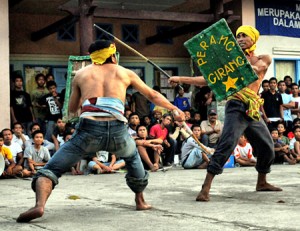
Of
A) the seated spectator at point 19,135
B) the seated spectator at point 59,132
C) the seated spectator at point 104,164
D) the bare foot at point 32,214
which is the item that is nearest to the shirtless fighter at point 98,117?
the bare foot at point 32,214

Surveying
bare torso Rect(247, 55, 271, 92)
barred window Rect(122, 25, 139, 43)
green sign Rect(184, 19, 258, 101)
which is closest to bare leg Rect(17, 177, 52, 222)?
green sign Rect(184, 19, 258, 101)

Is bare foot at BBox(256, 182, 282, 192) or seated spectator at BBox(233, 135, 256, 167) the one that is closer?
bare foot at BBox(256, 182, 282, 192)

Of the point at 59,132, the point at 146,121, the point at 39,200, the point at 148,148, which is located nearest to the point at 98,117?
the point at 39,200

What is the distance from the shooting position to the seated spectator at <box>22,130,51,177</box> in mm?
11891

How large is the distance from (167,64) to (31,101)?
223 inches

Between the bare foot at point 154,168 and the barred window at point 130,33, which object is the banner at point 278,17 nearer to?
the barred window at point 130,33

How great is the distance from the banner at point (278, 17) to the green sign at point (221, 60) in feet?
35.6

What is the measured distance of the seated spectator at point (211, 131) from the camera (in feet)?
46.3

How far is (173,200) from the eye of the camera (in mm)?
7020

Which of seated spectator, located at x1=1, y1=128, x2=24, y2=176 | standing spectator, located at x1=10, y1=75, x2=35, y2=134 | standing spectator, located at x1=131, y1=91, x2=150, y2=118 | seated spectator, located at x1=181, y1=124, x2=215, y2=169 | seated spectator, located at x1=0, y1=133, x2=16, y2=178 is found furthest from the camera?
standing spectator, located at x1=131, y1=91, x2=150, y2=118

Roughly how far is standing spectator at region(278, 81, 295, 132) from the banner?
2.45m

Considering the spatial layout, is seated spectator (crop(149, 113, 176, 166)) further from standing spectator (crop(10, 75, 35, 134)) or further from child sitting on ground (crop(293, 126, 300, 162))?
child sitting on ground (crop(293, 126, 300, 162))

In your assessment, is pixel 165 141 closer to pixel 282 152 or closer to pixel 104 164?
pixel 104 164

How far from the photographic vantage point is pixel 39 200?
18.1 ft
